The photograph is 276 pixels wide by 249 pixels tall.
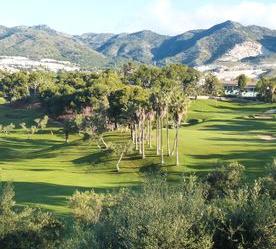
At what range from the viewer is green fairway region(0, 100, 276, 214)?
65875mm

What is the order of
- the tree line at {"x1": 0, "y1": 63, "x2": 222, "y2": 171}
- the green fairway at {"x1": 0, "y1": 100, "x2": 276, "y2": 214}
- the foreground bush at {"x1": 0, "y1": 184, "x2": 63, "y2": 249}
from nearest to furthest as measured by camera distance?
the foreground bush at {"x1": 0, "y1": 184, "x2": 63, "y2": 249} → the green fairway at {"x1": 0, "y1": 100, "x2": 276, "y2": 214} → the tree line at {"x1": 0, "y1": 63, "x2": 222, "y2": 171}

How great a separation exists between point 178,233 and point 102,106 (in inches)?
3045

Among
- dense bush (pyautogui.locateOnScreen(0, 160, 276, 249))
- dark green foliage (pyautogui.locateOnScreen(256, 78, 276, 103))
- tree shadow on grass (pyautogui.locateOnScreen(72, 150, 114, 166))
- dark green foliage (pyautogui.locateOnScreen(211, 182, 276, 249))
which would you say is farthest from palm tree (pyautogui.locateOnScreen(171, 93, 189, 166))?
dark green foliage (pyautogui.locateOnScreen(256, 78, 276, 103))

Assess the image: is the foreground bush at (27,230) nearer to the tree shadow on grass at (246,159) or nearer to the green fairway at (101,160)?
the green fairway at (101,160)

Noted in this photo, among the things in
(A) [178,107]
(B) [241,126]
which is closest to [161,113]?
(A) [178,107]

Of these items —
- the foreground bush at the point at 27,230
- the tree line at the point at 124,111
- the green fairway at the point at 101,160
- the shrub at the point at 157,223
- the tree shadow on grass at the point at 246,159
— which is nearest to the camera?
the shrub at the point at 157,223

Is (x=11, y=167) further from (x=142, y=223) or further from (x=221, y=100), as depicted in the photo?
(x=221, y=100)

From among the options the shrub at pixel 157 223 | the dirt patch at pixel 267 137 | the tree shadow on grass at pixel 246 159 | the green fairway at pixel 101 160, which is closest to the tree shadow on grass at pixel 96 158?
the green fairway at pixel 101 160

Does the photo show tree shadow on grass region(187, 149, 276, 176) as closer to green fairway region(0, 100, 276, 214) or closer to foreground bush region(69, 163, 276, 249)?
green fairway region(0, 100, 276, 214)

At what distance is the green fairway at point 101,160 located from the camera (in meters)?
65.9

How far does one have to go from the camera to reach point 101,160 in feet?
273

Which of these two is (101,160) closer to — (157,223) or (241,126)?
(241,126)

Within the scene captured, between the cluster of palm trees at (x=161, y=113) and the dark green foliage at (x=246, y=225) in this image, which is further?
the cluster of palm trees at (x=161, y=113)

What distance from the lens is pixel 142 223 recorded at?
26656 mm
